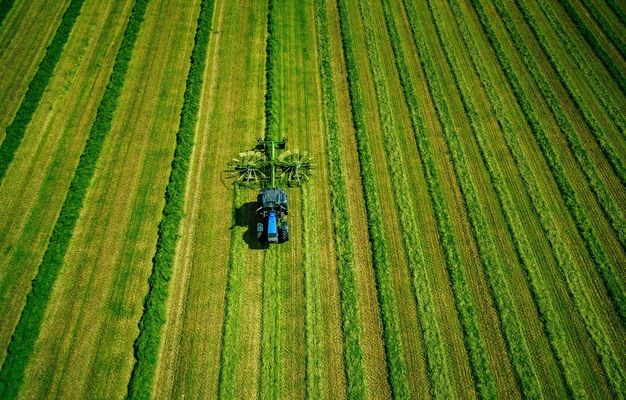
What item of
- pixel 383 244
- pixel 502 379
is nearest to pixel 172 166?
pixel 383 244

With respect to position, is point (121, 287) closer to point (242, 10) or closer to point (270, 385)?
point (270, 385)

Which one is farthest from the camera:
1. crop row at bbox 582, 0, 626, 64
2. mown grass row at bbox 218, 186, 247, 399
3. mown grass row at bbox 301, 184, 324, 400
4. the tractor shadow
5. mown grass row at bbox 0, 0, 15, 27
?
crop row at bbox 582, 0, 626, 64

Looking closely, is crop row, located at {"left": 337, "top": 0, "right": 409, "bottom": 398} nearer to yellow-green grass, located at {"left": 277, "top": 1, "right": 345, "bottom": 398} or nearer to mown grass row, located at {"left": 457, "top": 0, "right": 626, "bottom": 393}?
yellow-green grass, located at {"left": 277, "top": 1, "right": 345, "bottom": 398}

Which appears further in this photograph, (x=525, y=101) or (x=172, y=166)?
(x=525, y=101)

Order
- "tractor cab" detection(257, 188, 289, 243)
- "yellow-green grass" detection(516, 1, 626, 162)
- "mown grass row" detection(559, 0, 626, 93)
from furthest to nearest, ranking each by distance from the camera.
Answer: "mown grass row" detection(559, 0, 626, 93) < "yellow-green grass" detection(516, 1, 626, 162) < "tractor cab" detection(257, 188, 289, 243)

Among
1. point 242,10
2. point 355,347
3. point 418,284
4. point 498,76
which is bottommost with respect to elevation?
point 355,347

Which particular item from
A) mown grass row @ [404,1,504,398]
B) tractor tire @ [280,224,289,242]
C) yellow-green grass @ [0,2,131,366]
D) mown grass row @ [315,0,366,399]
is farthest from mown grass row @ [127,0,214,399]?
mown grass row @ [404,1,504,398]

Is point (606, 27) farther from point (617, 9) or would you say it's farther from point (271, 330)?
point (271, 330)
